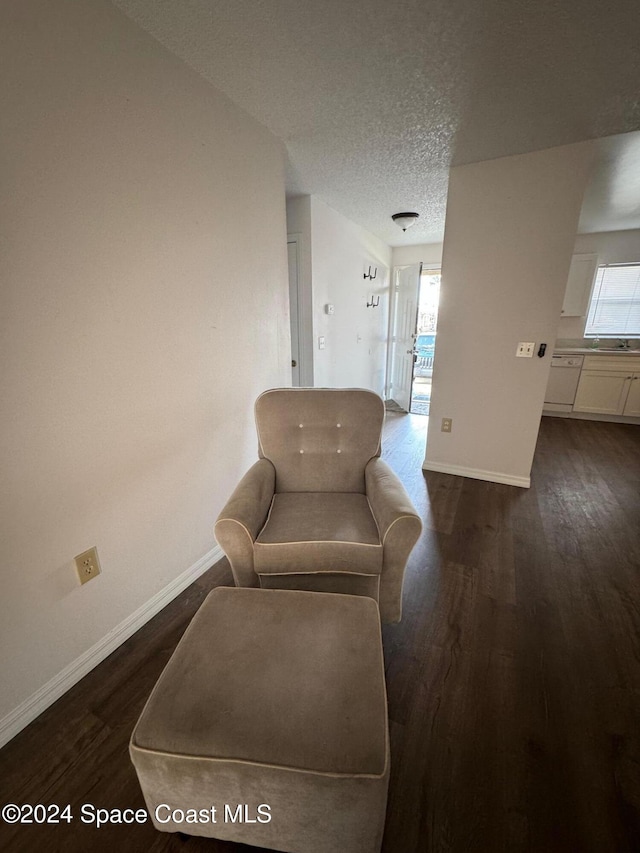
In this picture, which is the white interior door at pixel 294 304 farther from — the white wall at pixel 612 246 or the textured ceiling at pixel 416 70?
the white wall at pixel 612 246

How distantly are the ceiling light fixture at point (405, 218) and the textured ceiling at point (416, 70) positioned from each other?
41.1 inches

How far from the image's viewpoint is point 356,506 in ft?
5.02

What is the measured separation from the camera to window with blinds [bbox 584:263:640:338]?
13.5 feet

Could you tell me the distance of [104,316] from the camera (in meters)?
1.19

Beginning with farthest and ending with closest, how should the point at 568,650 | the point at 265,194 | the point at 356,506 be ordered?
1. the point at 265,194
2. the point at 356,506
3. the point at 568,650

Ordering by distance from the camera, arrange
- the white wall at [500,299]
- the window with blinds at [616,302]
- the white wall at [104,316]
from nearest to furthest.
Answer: the white wall at [104,316] → the white wall at [500,299] → the window with blinds at [616,302]

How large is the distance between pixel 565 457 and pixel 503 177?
2437 millimetres

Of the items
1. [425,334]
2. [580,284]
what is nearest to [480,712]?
[580,284]

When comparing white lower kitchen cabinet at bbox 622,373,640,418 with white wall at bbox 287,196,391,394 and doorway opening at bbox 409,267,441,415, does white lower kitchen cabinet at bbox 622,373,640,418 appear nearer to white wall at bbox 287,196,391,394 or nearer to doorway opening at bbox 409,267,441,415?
doorway opening at bbox 409,267,441,415

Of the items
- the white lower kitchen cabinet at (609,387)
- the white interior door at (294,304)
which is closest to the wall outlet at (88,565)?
the white interior door at (294,304)

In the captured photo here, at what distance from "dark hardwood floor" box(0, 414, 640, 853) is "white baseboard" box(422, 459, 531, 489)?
0.63m

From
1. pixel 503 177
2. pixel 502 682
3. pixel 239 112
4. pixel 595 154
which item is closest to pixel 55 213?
pixel 239 112

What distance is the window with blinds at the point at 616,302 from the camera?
413 centimetres

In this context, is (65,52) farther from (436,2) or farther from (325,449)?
(325,449)
